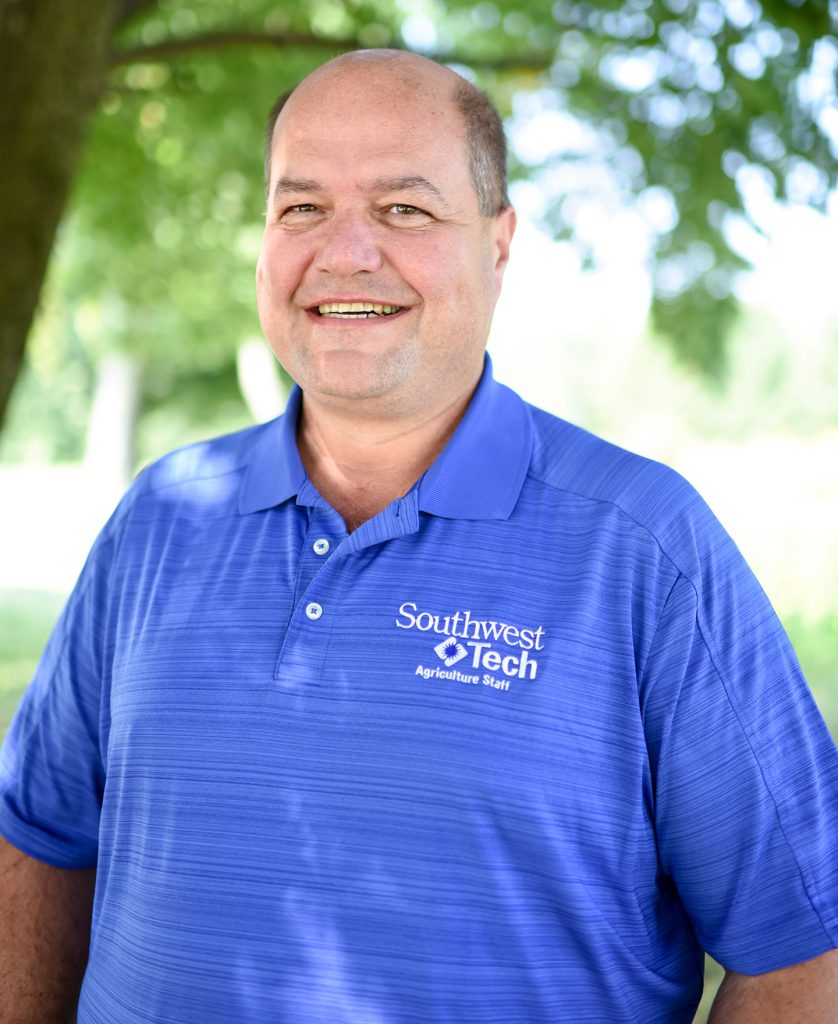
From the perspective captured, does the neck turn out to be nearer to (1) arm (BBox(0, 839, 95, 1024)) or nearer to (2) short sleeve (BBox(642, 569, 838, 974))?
(2) short sleeve (BBox(642, 569, 838, 974))

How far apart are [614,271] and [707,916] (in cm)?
609

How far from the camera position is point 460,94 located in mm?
2223

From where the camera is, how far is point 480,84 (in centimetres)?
685

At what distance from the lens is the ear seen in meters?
2.32

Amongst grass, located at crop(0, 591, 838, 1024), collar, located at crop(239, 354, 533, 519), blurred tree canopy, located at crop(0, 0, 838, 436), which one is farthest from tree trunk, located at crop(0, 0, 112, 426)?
grass, located at crop(0, 591, 838, 1024)

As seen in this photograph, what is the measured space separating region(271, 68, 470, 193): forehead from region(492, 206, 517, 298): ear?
159 millimetres

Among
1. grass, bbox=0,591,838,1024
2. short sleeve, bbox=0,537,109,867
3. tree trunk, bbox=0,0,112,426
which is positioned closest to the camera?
short sleeve, bbox=0,537,109,867

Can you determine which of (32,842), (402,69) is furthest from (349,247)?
(32,842)

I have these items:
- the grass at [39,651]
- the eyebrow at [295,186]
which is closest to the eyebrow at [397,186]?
the eyebrow at [295,186]

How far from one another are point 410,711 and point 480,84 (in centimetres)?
564

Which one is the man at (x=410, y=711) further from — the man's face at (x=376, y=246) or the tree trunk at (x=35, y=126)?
the tree trunk at (x=35, y=126)

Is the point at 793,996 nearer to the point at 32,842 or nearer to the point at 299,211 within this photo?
the point at 32,842

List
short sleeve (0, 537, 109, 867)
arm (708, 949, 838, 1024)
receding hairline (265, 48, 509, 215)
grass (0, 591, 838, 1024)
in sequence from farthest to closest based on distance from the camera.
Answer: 1. grass (0, 591, 838, 1024)
2. short sleeve (0, 537, 109, 867)
3. receding hairline (265, 48, 509, 215)
4. arm (708, 949, 838, 1024)

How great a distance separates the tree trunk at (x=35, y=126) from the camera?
4.92 metres
